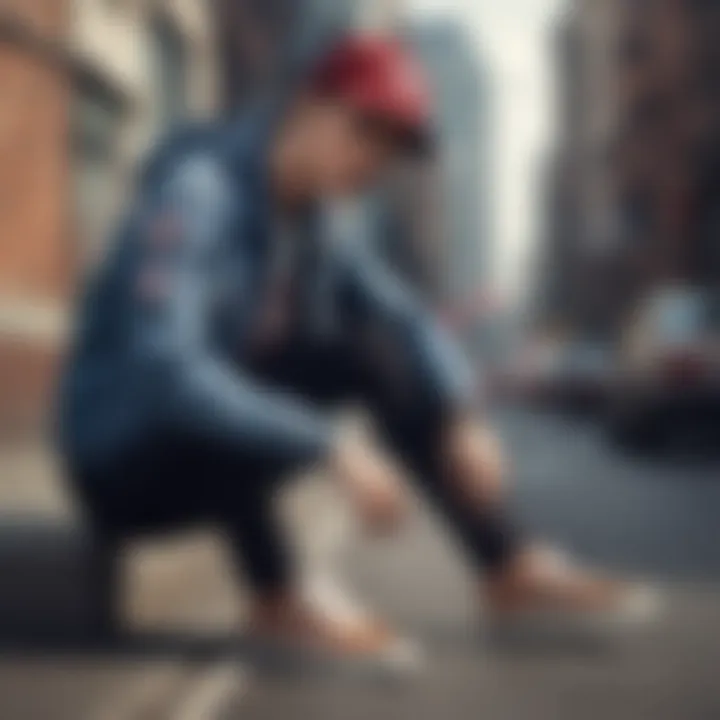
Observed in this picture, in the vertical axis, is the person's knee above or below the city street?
above

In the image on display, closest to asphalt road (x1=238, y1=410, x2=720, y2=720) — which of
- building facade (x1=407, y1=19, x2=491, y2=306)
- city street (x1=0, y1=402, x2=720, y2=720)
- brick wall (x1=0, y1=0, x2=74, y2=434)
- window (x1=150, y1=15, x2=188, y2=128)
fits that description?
city street (x1=0, y1=402, x2=720, y2=720)

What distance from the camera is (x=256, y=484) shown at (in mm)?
2916

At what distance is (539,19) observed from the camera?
9.54ft

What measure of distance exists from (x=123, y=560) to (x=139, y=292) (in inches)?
16.9

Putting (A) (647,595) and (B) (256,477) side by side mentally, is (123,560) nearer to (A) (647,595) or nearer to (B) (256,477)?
(B) (256,477)

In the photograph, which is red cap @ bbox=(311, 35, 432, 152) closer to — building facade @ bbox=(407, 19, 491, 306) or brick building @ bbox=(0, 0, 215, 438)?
building facade @ bbox=(407, 19, 491, 306)

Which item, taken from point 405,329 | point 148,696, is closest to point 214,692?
point 148,696

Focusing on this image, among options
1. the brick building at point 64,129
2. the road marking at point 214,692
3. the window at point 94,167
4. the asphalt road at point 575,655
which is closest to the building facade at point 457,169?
the asphalt road at point 575,655

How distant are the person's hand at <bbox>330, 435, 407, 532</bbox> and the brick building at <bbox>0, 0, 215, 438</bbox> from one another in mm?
477

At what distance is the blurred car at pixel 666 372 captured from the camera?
2875 mm

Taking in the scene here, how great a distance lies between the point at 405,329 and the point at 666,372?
0.44m

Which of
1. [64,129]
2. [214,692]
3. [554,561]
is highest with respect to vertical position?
[64,129]

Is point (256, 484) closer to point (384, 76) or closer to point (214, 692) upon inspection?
point (214, 692)

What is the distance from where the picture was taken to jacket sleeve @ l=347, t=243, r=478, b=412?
2.89m
